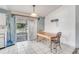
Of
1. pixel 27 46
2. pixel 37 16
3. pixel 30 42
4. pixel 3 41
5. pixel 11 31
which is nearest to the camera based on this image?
pixel 37 16

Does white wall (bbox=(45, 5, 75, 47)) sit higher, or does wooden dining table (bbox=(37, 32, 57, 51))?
white wall (bbox=(45, 5, 75, 47))

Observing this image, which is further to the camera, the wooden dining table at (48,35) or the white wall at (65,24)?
the white wall at (65,24)

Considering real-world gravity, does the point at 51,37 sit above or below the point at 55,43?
above

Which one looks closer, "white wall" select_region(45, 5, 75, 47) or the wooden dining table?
the wooden dining table

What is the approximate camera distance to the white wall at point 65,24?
10.5 feet

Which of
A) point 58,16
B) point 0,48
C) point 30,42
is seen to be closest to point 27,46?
point 30,42

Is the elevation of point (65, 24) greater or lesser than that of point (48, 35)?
greater

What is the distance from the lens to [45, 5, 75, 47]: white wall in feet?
10.5

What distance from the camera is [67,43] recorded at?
377cm

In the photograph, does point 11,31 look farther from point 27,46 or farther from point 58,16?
point 58,16

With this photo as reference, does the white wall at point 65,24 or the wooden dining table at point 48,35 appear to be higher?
the white wall at point 65,24

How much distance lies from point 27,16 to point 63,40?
73.1 inches

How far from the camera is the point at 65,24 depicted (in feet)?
12.3

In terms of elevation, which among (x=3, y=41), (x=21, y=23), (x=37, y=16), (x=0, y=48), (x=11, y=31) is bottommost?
(x=0, y=48)
